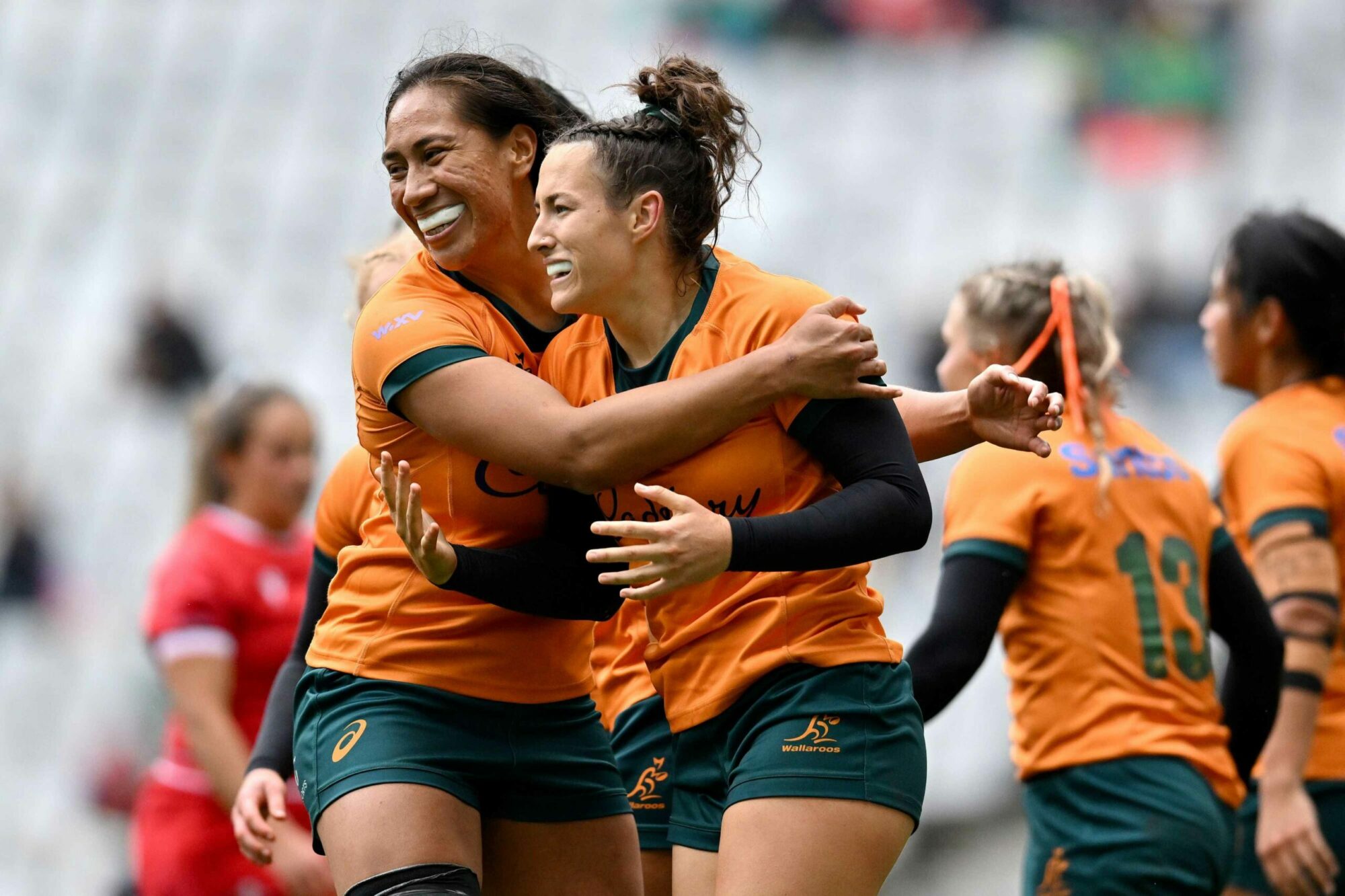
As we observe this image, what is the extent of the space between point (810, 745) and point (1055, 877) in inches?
49.8

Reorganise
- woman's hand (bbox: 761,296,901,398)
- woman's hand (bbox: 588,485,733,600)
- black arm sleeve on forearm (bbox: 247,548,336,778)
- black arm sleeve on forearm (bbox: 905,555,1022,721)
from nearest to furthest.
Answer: woman's hand (bbox: 588,485,733,600) < woman's hand (bbox: 761,296,901,398) < black arm sleeve on forearm (bbox: 247,548,336,778) < black arm sleeve on forearm (bbox: 905,555,1022,721)

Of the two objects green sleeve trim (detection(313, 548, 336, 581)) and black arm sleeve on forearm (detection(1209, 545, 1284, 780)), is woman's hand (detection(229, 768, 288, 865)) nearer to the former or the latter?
green sleeve trim (detection(313, 548, 336, 581))

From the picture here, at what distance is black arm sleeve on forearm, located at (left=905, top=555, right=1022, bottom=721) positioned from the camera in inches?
132

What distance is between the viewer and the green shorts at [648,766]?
11.1 feet

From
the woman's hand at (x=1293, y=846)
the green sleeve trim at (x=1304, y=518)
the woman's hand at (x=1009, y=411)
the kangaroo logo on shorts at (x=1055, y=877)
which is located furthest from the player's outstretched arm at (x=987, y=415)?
the woman's hand at (x=1293, y=846)

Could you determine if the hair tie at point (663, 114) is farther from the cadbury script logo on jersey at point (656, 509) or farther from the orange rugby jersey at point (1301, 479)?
the orange rugby jersey at point (1301, 479)

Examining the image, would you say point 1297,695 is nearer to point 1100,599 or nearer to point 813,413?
point 1100,599

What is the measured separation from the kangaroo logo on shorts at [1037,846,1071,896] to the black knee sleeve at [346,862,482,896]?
1.47 m

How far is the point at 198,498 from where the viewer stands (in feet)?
16.1

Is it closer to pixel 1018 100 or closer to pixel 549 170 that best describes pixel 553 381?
pixel 549 170

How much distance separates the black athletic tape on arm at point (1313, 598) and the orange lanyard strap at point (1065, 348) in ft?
2.89

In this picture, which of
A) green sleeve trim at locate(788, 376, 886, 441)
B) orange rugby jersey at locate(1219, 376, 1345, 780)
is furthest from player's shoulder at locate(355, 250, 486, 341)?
orange rugby jersey at locate(1219, 376, 1345, 780)

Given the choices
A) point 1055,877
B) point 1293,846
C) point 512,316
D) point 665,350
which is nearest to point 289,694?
point 512,316

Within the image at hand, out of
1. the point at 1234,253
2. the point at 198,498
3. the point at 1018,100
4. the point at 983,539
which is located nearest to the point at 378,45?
the point at 1018,100
